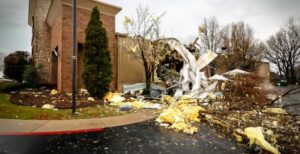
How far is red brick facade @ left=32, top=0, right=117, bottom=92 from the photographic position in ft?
39.8

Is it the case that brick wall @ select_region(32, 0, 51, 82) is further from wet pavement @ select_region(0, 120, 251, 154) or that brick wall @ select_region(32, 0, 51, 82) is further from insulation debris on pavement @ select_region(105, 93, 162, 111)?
wet pavement @ select_region(0, 120, 251, 154)

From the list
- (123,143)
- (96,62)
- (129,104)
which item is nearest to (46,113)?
(129,104)

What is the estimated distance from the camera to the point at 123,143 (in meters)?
4.46

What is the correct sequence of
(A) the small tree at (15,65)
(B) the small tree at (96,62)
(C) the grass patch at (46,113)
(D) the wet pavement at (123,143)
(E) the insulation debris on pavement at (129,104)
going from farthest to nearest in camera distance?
(A) the small tree at (15,65)
(B) the small tree at (96,62)
(E) the insulation debris on pavement at (129,104)
(C) the grass patch at (46,113)
(D) the wet pavement at (123,143)

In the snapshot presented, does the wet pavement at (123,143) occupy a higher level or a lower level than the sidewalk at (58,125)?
lower

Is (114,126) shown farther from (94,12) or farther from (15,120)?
(94,12)

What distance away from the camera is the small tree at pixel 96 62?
35.3 feet

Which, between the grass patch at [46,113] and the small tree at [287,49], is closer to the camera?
the grass patch at [46,113]

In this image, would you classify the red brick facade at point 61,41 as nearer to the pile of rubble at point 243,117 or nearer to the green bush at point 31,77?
the green bush at point 31,77

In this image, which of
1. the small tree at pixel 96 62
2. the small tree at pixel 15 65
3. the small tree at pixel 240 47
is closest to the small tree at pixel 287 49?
the small tree at pixel 240 47

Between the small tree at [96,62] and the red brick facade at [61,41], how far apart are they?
71.6 inches

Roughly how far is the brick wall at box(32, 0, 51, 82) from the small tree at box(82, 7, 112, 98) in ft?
23.5

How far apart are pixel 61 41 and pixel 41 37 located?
6.47 meters

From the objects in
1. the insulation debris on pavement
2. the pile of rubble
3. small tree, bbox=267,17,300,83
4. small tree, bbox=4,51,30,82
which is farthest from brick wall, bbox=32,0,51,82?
small tree, bbox=267,17,300,83
